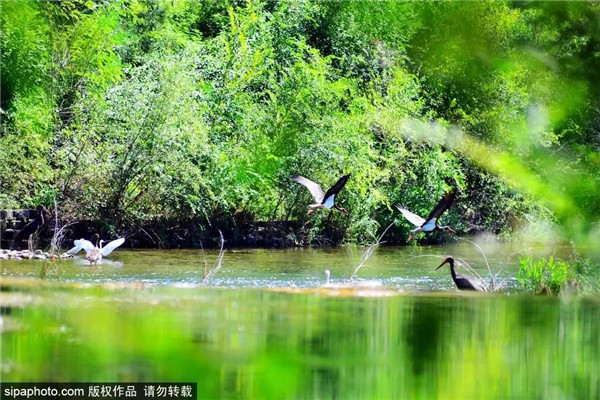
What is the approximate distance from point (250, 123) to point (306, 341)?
66.7 feet

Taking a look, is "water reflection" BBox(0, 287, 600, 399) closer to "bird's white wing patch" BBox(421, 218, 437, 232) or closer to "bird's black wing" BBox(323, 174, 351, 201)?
"bird's black wing" BBox(323, 174, 351, 201)

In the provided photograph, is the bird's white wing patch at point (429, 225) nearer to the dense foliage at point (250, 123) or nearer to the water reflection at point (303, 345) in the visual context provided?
the dense foliage at point (250, 123)

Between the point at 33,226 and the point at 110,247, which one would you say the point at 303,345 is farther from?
the point at 33,226

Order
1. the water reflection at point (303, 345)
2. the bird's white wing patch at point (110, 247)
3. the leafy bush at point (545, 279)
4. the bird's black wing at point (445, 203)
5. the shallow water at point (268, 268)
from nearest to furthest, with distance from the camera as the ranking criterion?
the water reflection at point (303, 345) < the leafy bush at point (545, 279) < the bird's black wing at point (445, 203) < the shallow water at point (268, 268) < the bird's white wing patch at point (110, 247)

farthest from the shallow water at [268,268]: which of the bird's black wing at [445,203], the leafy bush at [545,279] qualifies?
the bird's black wing at [445,203]

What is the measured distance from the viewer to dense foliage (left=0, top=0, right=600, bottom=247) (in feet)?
85.6

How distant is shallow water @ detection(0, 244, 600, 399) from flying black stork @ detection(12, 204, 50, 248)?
38.5 feet

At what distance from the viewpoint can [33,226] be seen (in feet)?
80.9

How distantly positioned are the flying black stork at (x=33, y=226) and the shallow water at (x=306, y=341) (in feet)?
38.5

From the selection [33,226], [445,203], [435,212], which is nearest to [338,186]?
[435,212]

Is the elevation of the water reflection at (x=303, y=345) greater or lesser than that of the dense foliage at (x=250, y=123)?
lesser

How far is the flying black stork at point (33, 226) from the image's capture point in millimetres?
24609

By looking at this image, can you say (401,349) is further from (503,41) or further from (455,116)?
(455,116)

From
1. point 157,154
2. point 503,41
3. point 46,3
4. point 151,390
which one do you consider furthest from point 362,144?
point 151,390
